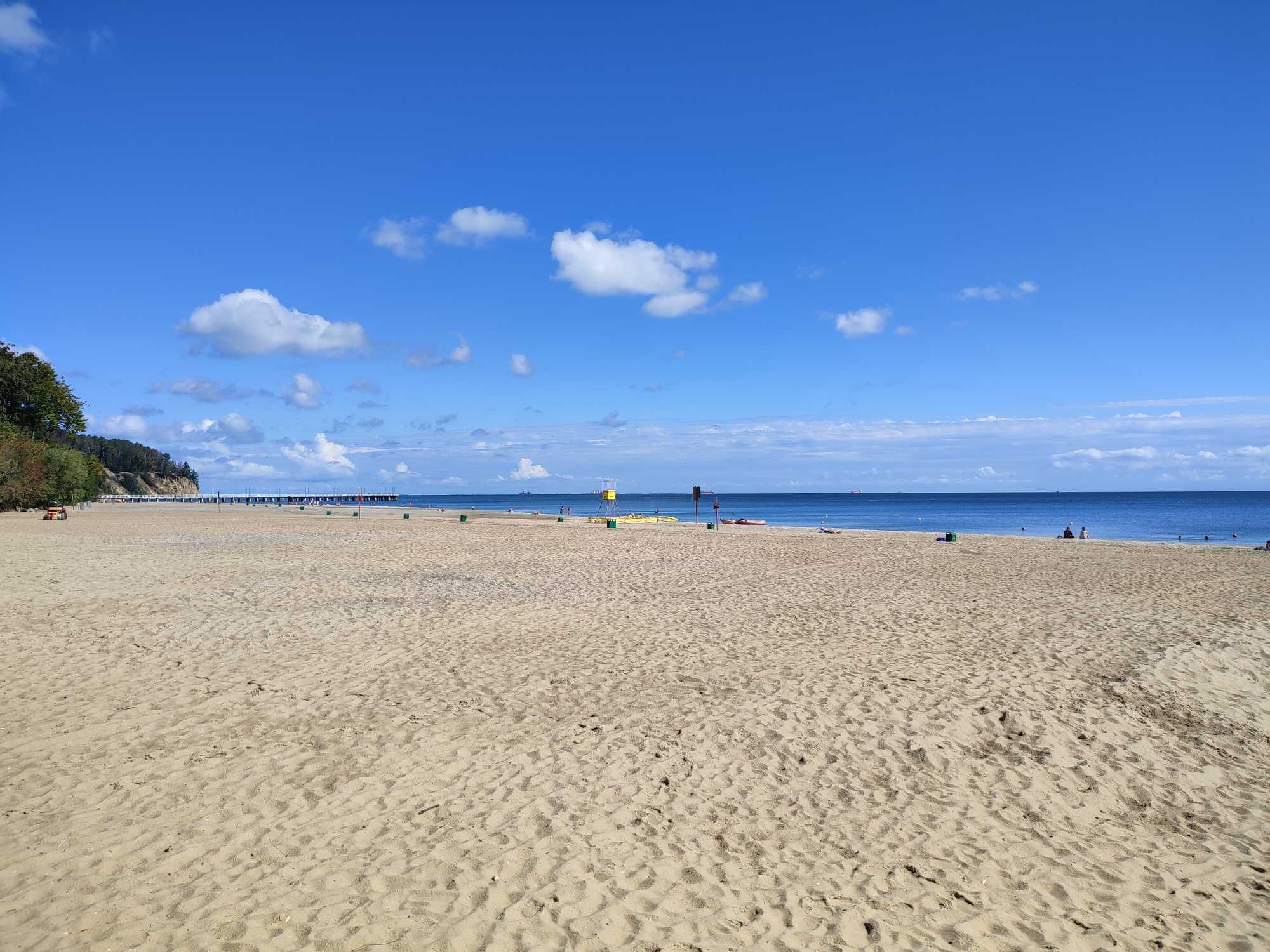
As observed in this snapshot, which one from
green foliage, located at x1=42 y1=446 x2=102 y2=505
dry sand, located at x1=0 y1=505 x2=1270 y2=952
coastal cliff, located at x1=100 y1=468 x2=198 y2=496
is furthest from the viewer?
coastal cliff, located at x1=100 y1=468 x2=198 y2=496

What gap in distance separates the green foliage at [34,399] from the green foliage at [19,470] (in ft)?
16.7

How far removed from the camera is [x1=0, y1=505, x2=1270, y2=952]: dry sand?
4043mm

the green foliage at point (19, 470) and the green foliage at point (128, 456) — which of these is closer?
the green foliage at point (19, 470)

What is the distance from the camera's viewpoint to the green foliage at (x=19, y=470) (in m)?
43.4

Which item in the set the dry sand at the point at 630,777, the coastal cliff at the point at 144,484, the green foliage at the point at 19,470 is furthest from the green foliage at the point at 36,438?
the coastal cliff at the point at 144,484

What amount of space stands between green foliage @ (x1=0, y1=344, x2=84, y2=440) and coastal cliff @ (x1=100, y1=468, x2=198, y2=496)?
70189 millimetres

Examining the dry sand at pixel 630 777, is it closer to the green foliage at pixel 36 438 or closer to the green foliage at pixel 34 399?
the green foliage at pixel 36 438

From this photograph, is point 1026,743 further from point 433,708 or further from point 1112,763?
point 433,708

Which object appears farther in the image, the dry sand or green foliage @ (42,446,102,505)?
green foliage @ (42,446,102,505)

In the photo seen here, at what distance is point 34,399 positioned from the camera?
54.7m

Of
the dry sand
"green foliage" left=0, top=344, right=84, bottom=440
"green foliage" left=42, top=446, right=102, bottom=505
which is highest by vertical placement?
"green foliage" left=0, top=344, right=84, bottom=440

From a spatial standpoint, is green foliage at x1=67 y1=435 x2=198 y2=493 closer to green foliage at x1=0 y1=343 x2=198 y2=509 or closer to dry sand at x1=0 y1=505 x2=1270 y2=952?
green foliage at x1=0 y1=343 x2=198 y2=509

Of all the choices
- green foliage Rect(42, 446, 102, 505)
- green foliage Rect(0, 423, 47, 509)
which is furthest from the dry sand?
green foliage Rect(42, 446, 102, 505)

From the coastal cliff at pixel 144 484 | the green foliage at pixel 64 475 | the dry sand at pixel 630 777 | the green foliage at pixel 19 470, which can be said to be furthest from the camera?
the coastal cliff at pixel 144 484
